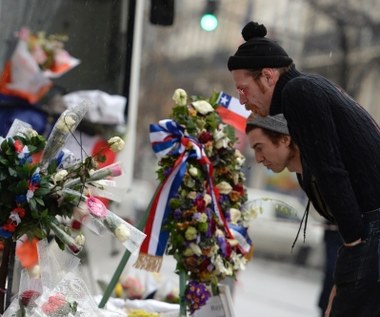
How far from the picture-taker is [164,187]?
495 centimetres

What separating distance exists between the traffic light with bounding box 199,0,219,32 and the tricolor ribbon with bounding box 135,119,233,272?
16.8 feet

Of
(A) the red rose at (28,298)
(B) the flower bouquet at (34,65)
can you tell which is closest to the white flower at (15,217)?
(A) the red rose at (28,298)

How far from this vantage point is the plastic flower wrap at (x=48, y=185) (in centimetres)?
391

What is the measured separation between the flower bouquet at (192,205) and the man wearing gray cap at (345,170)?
1.27m

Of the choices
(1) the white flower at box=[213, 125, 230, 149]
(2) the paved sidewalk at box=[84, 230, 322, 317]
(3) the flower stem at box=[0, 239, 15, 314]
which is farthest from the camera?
(2) the paved sidewalk at box=[84, 230, 322, 317]

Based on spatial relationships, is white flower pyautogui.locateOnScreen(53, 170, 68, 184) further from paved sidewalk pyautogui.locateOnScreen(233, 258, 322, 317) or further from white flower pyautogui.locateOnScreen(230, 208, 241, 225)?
paved sidewalk pyautogui.locateOnScreen(233, 258, 322, 317)

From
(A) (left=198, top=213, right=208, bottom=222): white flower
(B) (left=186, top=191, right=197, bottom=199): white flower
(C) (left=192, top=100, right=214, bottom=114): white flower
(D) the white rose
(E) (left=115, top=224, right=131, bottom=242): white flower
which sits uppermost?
(C) (left=192, top=100, right=214, bottom=114): white flower

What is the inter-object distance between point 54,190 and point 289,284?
44.6 ft

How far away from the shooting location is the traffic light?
32.7 ft

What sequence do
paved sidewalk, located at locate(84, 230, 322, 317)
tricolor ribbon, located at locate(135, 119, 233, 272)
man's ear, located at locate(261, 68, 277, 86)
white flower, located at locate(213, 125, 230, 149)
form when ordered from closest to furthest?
man's ear, located at locate(261, 68, 277, 86)
tricolor ribbon, located at locate(135, 119, 233, 272)
white flower, located at locate(213, 125, 230, 149)
paved sidewalk, located at locate(84, 230, 322, 317)

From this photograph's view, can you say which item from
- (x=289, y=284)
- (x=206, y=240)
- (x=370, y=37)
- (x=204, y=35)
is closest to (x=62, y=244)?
(x=206, y=240)

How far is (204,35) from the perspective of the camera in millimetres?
40062

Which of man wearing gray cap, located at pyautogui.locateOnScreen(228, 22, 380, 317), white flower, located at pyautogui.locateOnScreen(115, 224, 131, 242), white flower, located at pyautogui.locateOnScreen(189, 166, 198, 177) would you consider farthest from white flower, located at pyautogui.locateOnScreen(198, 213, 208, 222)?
man wearing gray cap, located at pyautogui.locateOnScreen(228, 22, 380, 317)

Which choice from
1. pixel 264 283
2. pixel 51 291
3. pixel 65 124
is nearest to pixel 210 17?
pixel 65 124
